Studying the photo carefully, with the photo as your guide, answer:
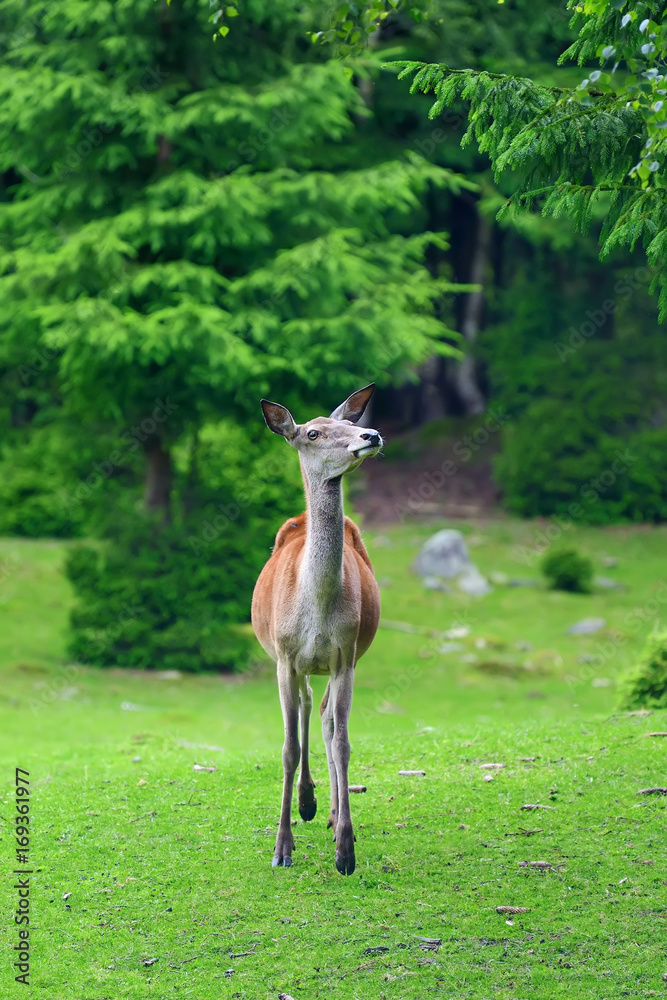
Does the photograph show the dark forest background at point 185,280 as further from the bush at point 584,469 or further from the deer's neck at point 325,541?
the deer's neck at point 325,541

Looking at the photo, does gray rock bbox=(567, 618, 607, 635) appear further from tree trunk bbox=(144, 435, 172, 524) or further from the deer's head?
the deer's head

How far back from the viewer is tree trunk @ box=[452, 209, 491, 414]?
26.7 m

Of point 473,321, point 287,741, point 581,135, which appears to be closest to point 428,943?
point 287,741

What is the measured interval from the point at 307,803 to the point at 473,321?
21.0m

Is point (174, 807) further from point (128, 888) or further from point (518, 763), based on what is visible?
point (518, 763)

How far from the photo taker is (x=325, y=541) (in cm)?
630

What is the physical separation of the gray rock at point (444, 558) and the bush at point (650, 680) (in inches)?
379

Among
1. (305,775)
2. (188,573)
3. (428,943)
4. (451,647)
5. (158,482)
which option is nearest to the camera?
(428,943)

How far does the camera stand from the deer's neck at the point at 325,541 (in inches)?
247

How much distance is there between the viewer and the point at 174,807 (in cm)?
775

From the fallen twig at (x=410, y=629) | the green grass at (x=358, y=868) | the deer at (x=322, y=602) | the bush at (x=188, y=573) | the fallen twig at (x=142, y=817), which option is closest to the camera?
the green grass at (x=358, y=868)

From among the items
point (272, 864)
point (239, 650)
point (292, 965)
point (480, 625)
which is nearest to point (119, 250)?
point (239, 650)

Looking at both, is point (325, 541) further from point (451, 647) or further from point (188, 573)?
point (451, 647)

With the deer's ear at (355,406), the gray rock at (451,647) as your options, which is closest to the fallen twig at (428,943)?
the deer's ear at (355,406)
